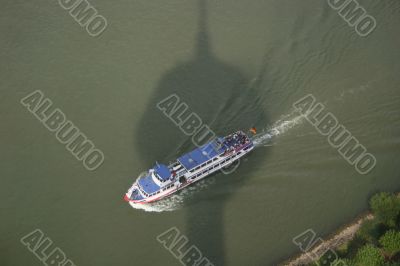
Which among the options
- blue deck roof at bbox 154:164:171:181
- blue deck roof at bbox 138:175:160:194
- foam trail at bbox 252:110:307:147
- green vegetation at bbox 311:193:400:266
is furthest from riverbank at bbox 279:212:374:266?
blue deck roof at bbox 138:175:160:194

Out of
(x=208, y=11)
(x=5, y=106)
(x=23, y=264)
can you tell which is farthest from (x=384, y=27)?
(x=23, y=264)

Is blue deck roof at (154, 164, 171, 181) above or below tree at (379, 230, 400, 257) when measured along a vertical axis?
above

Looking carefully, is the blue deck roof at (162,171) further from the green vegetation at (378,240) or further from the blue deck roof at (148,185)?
the green vegetation at (378,240)

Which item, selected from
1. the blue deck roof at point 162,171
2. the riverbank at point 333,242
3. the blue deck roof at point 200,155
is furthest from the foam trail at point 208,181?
the riverbank at point 333,242

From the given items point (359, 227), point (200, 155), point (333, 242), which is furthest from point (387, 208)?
point (200, 155)

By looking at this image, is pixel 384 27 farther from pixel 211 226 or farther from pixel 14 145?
pixel 14 145

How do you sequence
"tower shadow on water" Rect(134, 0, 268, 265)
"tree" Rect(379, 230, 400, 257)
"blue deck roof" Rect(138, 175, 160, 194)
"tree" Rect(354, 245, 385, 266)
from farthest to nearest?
1. "blue deck roof" Rect(138, 175, 160, 194)
2. "tower shadow on water" Rect(134, 0, 268, 265)
3. "tree" Rect(379, 230, 400, 257)
4. "tree" Rect(354, 245, 385, 266)

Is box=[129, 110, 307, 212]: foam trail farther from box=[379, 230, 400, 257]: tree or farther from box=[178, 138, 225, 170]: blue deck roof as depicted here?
box=[379, 230, 400, 257]: tree
